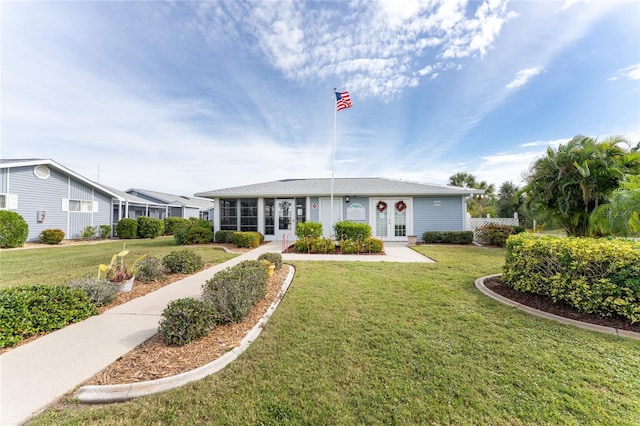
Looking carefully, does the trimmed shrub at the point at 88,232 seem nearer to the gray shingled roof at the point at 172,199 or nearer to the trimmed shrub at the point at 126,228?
the trimmed shrub at the point at 126,228

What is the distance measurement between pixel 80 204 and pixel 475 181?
111ft

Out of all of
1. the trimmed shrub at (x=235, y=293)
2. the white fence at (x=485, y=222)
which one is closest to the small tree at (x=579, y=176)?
the white fence at (x=485, y=222)

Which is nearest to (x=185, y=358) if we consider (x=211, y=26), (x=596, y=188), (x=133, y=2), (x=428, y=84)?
(x=133, y=2)

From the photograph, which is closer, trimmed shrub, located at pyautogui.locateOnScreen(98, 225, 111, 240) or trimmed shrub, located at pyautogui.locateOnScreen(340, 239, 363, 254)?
trimmed shrub, located at pyautogui.locateOnScreen(340, 239, 363, 254)

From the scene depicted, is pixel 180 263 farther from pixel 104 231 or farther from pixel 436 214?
pixel 104 231

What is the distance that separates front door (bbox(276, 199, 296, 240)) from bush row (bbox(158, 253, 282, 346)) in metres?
8.40

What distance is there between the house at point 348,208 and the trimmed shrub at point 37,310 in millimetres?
9419

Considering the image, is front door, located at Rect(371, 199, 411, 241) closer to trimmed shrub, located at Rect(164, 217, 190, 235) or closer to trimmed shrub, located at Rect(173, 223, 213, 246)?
trimmed shrub, located at Rect(173, 223, 213, 246)

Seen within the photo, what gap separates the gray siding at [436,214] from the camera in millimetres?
12305

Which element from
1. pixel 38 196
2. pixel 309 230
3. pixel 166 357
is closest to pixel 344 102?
pixel 309 230

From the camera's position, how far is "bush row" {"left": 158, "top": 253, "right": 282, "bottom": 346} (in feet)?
9.43

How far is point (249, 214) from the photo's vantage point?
13.4 m

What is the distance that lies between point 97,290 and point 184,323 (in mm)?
2577

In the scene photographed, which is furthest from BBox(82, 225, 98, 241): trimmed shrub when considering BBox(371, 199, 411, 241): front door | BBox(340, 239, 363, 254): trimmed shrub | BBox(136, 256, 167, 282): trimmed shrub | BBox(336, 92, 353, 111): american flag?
BBox(371, 199, 411, 241): front door
